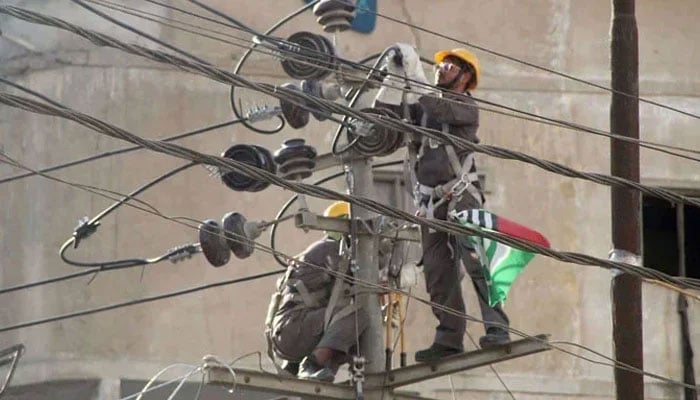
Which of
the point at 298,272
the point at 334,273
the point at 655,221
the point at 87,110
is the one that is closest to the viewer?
the point at 334,273

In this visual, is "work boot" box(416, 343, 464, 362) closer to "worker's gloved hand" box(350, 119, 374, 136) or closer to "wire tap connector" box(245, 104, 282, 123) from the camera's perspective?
"worker's gloved hand" box(350, 119, 374, 136)

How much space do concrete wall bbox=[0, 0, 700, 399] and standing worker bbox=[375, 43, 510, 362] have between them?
5.98 m

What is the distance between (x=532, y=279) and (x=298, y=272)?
21.5ft

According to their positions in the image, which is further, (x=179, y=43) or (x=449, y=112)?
(x=179, y=43)

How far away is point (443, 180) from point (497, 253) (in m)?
0.61

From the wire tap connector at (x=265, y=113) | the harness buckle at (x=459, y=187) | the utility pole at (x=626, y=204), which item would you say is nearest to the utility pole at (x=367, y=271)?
the harness buckle at (x=459, y=187)

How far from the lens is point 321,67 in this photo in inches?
575

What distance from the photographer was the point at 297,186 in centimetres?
1231

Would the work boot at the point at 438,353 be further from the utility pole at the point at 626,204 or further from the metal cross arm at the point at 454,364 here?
the utility pole at the point at 626,204

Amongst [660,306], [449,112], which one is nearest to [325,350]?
[449,112]

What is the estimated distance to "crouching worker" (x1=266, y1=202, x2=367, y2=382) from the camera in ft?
48.6

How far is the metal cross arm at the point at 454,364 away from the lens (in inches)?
551

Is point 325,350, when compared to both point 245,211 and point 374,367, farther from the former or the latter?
point 245,211

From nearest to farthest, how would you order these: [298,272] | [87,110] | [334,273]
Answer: [334,273] < [298,272] < [87,110]
